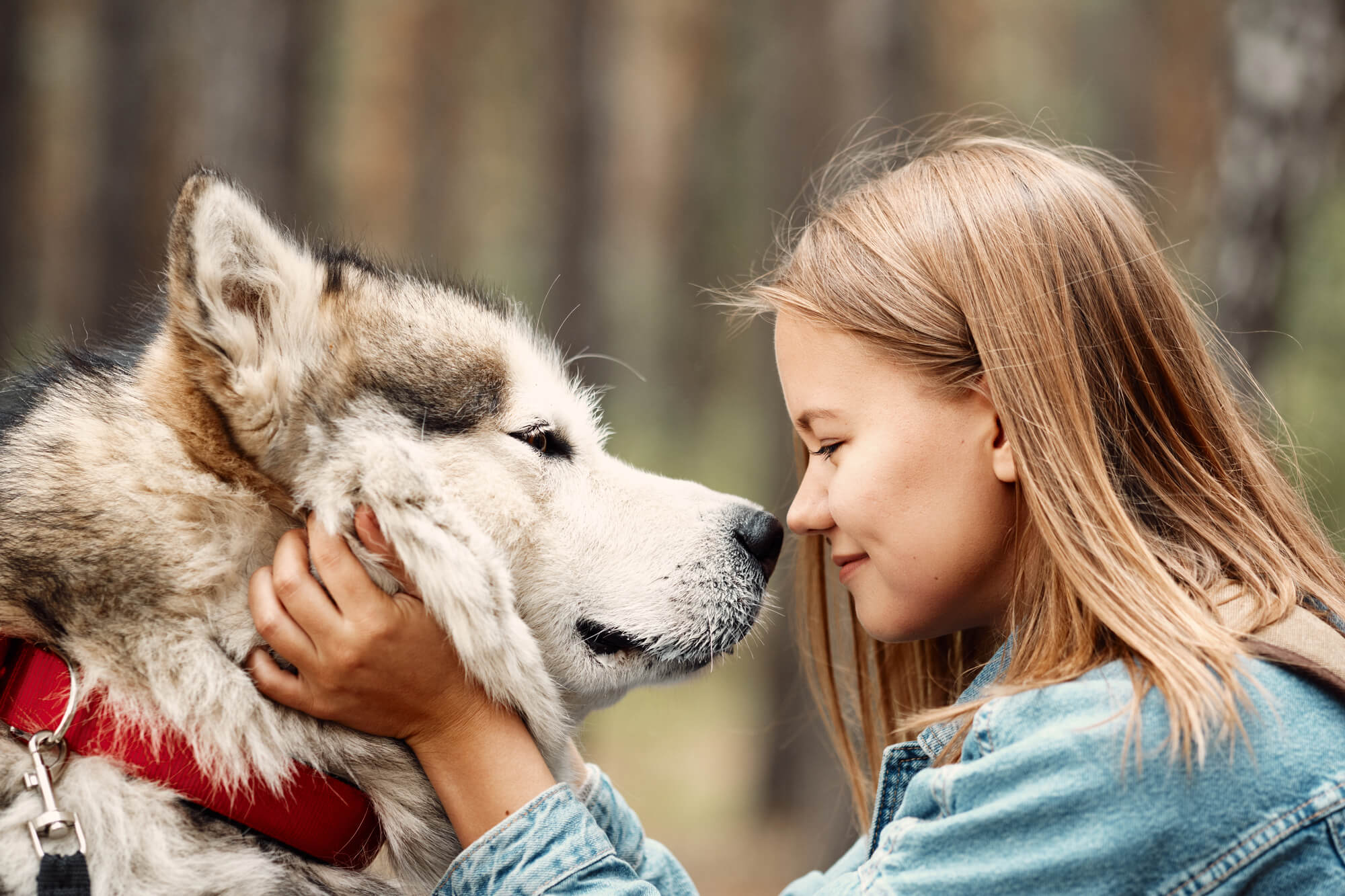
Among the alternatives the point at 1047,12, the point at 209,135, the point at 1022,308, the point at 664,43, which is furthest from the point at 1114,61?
the point at 1022,308

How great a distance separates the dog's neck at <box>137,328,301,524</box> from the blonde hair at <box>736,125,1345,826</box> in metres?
1.09

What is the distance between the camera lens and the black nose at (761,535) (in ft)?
7.97

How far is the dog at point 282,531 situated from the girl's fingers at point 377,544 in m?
0.02

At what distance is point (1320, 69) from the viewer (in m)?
4.19

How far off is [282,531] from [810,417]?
1.07 metres

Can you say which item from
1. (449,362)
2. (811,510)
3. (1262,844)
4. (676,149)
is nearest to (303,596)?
(449,362)

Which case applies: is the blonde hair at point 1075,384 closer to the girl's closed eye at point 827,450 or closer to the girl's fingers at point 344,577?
the girl's closed eye at point 827,450

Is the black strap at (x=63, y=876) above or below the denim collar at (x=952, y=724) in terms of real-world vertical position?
below

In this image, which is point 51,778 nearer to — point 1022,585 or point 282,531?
point 282,531

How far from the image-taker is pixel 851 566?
7.25 feet

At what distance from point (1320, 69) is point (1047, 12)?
69.2 ft

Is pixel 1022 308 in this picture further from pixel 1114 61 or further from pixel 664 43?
pixel 1114 61

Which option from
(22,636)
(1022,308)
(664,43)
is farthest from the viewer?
(664,43)

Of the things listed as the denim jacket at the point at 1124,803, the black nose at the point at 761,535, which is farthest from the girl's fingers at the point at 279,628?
the denim jacket at the point at 1124,803
